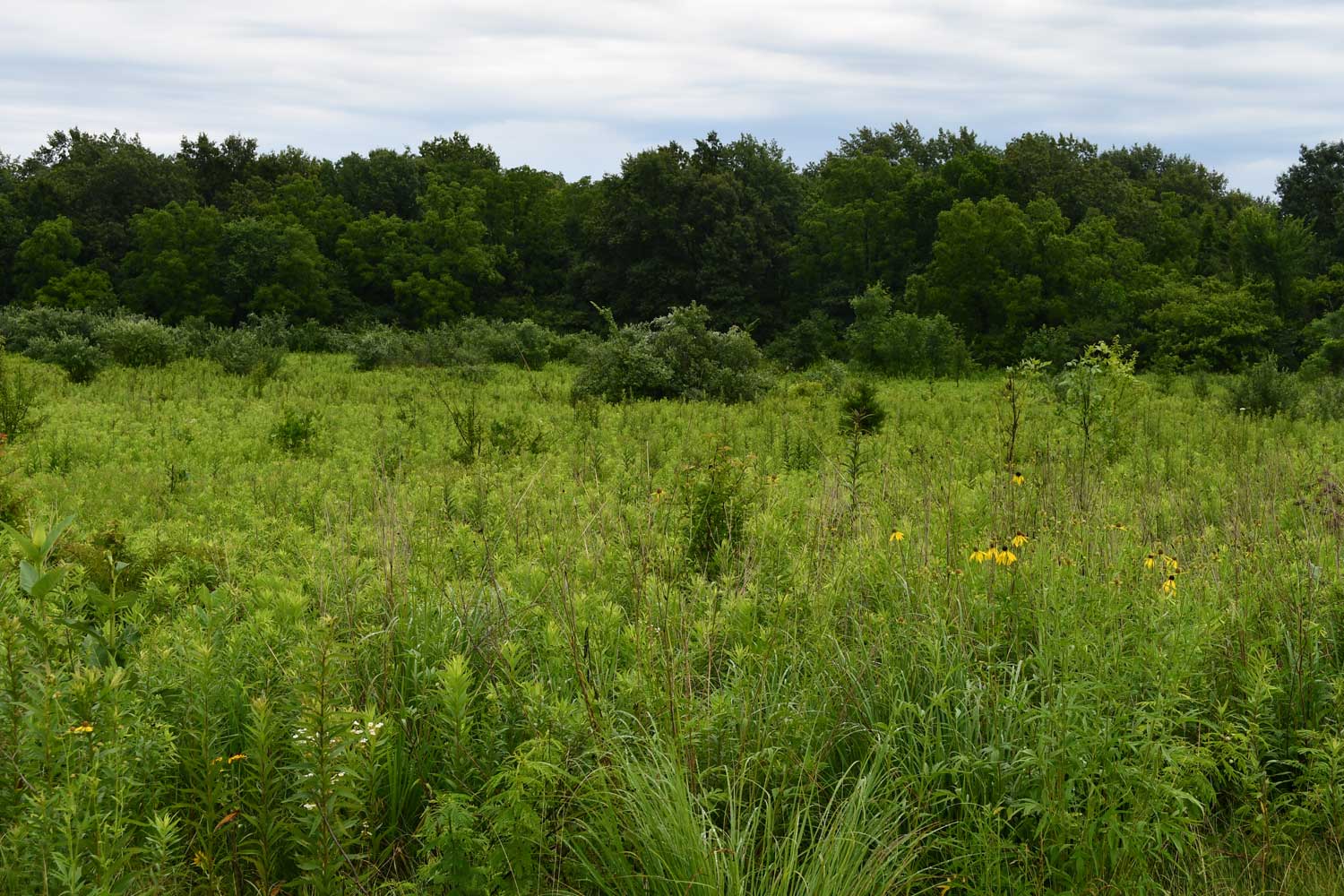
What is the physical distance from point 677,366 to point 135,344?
12157 millimetres

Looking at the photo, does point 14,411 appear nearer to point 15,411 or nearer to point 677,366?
point 15,411

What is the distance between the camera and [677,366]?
19.5 metres

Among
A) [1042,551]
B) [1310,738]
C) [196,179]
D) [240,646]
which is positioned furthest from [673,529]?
[196,179]

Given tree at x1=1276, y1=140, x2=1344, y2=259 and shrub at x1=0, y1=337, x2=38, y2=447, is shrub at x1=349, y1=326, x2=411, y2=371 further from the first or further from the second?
tree at x1=1276, y1=140, x2=1344, y2=259

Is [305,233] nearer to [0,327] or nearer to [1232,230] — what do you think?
[0,327]

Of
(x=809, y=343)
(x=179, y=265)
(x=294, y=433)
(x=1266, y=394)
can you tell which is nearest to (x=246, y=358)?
(x=294, y=433)

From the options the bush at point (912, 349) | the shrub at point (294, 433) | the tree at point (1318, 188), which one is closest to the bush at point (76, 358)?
the shrub at point (294, 433)

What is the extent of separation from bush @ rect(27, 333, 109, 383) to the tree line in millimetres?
17004

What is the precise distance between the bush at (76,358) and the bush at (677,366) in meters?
9.29

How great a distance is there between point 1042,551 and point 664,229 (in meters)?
37.9

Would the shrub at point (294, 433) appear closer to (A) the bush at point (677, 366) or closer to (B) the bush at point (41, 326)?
(A) the bush at point (677, 366)

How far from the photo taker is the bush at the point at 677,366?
18.8 m

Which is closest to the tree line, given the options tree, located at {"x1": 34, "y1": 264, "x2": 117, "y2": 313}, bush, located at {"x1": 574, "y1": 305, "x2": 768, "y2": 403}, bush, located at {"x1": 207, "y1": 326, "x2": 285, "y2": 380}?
tree, located at {"x1": 34, "y1": 264, "x2": 117, "y2": 313}

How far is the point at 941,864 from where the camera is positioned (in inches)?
117
